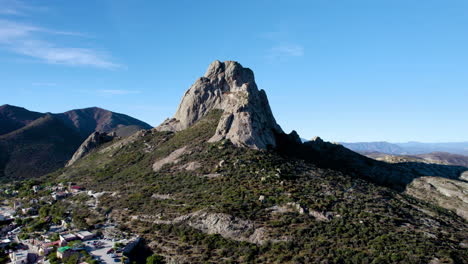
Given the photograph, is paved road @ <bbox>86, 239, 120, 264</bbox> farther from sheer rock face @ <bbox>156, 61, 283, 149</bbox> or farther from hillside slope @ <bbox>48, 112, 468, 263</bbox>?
sheer rock face @ <bbox>156, 61, 283, 149</bbox>

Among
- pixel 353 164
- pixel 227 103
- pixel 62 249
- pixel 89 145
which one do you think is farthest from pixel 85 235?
pixel 89 145

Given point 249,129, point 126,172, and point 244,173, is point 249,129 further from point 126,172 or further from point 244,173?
point 126,172

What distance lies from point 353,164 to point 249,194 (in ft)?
168

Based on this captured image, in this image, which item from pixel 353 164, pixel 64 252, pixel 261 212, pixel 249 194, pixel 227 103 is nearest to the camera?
pixel 64 252

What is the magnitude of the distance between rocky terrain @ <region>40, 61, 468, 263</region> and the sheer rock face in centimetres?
34

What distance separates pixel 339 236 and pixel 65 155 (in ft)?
496

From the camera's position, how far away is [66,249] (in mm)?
48500

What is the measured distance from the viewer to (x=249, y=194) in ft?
201

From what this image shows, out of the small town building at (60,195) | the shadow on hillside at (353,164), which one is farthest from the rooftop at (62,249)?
the shadow on hillside at (353,164)

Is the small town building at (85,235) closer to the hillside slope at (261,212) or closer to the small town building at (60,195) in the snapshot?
the hillside slope at (261,212)

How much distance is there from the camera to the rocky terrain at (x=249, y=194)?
4731cm

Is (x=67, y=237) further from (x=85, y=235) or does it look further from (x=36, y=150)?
(x=36, y=150)

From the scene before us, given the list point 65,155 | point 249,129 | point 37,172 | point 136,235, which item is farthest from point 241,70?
point 65,155

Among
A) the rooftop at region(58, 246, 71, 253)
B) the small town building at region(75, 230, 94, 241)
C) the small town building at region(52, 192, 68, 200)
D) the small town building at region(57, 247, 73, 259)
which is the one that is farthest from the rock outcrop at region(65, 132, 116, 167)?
the small town building at region(57, 247, 73, 259)
